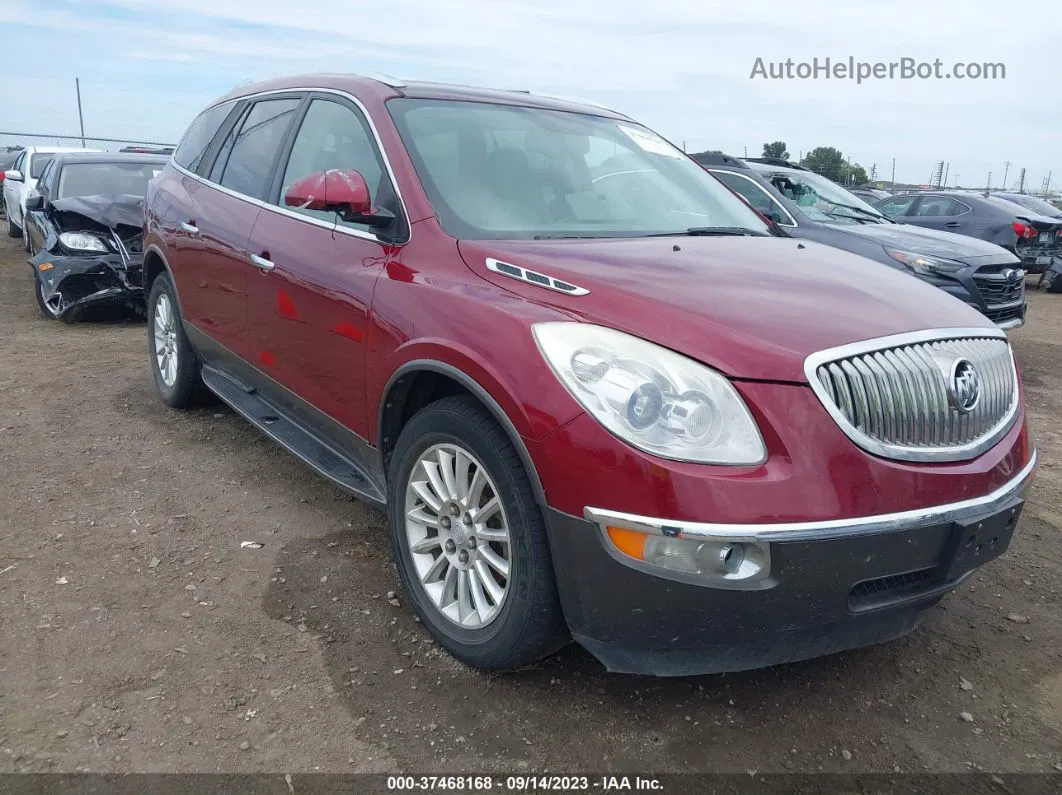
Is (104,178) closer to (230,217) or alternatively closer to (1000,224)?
(230,217)

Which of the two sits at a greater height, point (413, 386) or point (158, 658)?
point (413, 386)

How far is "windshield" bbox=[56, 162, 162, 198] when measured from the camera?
350 inches

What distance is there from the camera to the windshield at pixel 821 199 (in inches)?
321

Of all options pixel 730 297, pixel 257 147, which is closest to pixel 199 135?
pixel 257 147

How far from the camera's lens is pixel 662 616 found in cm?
212

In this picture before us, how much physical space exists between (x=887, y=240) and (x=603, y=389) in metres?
6.11

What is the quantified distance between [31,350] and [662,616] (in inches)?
253

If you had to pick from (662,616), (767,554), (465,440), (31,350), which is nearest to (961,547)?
(767,554)

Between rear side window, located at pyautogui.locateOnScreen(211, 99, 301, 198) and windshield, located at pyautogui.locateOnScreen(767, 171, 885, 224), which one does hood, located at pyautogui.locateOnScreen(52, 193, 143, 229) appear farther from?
windshield, located at pyautogui.locateOnScreen(767, 171, 885, 224)

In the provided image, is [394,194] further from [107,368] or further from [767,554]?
[107,368]

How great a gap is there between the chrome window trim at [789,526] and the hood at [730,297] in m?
0.36

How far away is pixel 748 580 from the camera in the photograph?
6.69 feet

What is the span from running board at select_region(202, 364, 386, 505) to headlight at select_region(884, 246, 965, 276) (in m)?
5.44

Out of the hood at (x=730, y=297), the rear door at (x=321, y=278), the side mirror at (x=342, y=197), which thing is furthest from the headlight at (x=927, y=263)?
the side mirror at (x=342, y=197)
